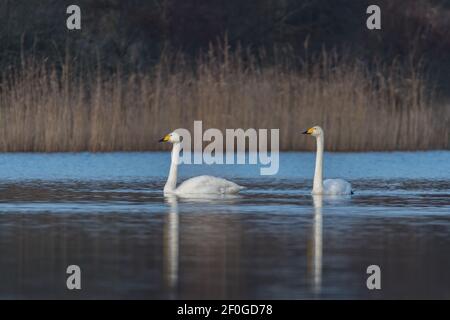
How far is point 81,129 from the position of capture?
2228 centimetres

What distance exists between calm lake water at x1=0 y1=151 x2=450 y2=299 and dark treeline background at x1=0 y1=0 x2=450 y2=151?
3.76m

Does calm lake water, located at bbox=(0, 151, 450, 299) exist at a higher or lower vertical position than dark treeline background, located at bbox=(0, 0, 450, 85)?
lower

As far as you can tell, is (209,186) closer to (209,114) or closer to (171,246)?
(171,246)

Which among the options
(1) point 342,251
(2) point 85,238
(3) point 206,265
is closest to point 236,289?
(3) point 206,265

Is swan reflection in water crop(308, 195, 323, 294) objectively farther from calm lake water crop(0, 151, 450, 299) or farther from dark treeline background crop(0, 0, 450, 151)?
dark treeline background crop(0, 0, 450, 151)

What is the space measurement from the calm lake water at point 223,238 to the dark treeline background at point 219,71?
148 inches

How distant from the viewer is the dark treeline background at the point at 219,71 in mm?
22453

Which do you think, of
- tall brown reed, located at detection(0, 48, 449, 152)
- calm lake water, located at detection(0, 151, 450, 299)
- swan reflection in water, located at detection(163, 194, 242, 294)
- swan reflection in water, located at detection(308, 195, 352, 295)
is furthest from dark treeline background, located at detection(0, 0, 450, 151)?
swan reflection in water, located at detection(308, 195, 352, 295)

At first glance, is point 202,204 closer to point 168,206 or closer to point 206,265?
point 168,206

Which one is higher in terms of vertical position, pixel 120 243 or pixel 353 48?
pixel 353 48

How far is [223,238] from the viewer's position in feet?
36.1

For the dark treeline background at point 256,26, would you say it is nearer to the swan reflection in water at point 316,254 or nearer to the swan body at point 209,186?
the swan body at point 209,186

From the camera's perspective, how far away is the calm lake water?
8.49 m

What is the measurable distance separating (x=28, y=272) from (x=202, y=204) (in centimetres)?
553
